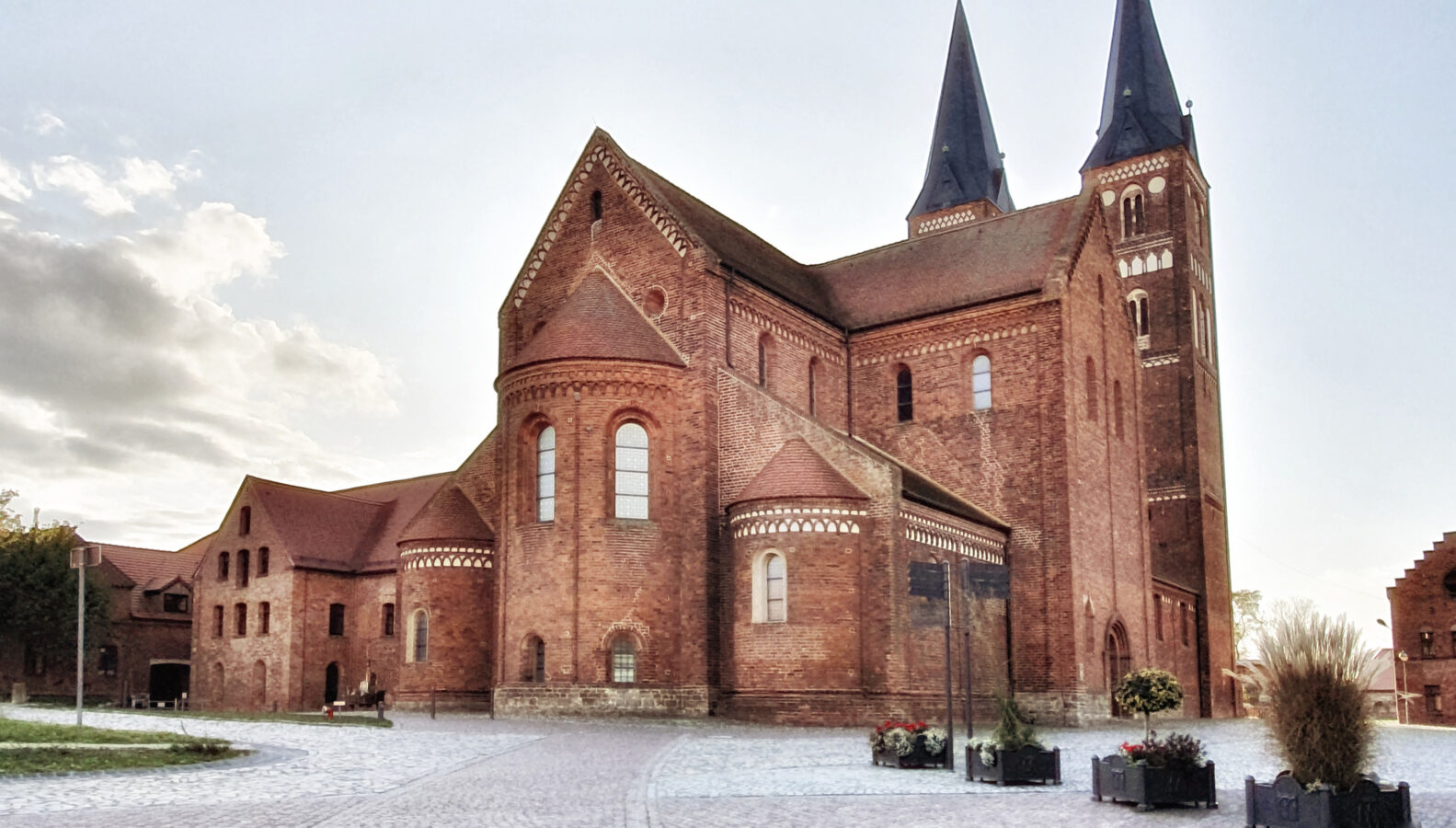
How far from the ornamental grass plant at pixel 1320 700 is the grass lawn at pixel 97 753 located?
1383cm

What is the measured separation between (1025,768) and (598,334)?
20462 millimetres

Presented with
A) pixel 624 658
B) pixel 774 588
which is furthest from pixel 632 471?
pixel 774 588

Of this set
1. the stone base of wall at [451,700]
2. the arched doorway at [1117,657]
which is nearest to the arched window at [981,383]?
the arched doorway at [1117,657]

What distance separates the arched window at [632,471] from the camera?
34.3 metres

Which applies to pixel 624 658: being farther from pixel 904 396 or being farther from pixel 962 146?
pixel 962 146

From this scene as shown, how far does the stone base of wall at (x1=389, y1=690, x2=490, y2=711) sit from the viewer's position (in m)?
36.9

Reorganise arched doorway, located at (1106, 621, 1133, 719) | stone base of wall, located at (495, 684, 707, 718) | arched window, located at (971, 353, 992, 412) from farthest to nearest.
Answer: arched doorway, located at (1106, 621, 1133, 719), arched window, located at (971, 353, 992, 412), stone base of wall, located at (495, 684, 707, 718)

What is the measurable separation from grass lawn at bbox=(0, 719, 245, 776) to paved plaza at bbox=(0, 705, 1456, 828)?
22.9 inches

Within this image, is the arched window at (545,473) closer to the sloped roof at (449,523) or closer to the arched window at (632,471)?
the arched window at (632,471)

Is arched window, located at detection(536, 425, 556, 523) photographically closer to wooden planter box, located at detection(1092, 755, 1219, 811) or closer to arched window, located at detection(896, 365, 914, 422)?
arched window, located at detection(896, 365, 914, 422)

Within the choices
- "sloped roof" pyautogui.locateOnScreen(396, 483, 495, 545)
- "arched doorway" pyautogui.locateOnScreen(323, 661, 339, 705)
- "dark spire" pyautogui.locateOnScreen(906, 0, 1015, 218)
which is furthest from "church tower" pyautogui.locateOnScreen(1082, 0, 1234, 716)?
"arched doorway" pyautogui.locateOnScreen(323, 661, 339, 705)

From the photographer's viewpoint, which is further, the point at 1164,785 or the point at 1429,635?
the point at 1429,635

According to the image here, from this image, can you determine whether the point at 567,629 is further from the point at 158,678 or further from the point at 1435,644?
the point at 1435,644

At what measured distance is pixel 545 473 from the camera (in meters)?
34.8
